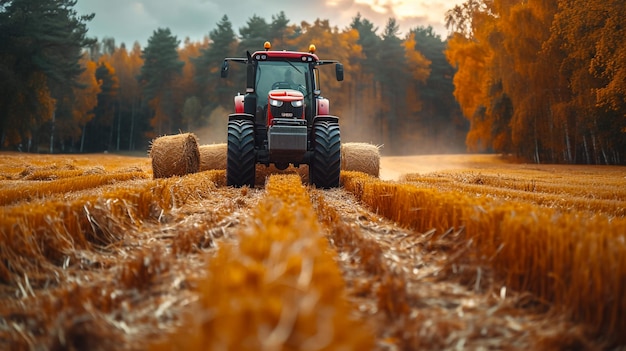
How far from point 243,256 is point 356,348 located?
0.82m

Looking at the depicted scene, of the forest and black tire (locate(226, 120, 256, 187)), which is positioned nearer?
black tire (locate(226, 120, 256, 187))

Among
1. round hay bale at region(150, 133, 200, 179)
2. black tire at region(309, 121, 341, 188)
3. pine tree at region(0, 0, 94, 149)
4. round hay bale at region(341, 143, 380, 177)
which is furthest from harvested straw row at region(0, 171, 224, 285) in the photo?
pine tree at region(0, 0, 94, 149)

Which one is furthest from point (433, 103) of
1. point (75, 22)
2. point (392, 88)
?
point (75, 22)

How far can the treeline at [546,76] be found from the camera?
14.8 meters

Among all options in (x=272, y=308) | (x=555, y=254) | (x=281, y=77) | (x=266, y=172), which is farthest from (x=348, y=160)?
(x=272, y=308)

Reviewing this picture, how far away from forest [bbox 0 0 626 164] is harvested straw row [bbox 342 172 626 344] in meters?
13.2

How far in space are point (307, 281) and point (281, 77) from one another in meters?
8.35

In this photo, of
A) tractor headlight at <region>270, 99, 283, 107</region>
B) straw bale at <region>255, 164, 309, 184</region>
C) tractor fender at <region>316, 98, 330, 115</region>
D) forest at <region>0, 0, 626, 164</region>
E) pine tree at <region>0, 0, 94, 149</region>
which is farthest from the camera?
pine tree at <region>0, 0, 94, 149</region>

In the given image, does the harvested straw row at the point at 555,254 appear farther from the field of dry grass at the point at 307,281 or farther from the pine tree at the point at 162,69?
the pine tree at the point at 162,69

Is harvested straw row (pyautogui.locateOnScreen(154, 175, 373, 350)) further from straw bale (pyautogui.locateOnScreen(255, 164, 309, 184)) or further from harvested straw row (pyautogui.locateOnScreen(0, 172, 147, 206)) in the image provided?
straw bale (pyautogui.locateOnScreen(255, 164, 309, 184))

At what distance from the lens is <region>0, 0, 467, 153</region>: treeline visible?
29438 mm

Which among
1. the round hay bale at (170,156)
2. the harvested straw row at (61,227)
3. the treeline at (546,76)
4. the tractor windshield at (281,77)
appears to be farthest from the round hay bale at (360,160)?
the treeline at (546,76)

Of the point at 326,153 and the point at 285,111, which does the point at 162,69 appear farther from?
the point at 326,153

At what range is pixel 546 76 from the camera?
2130 centimetres
